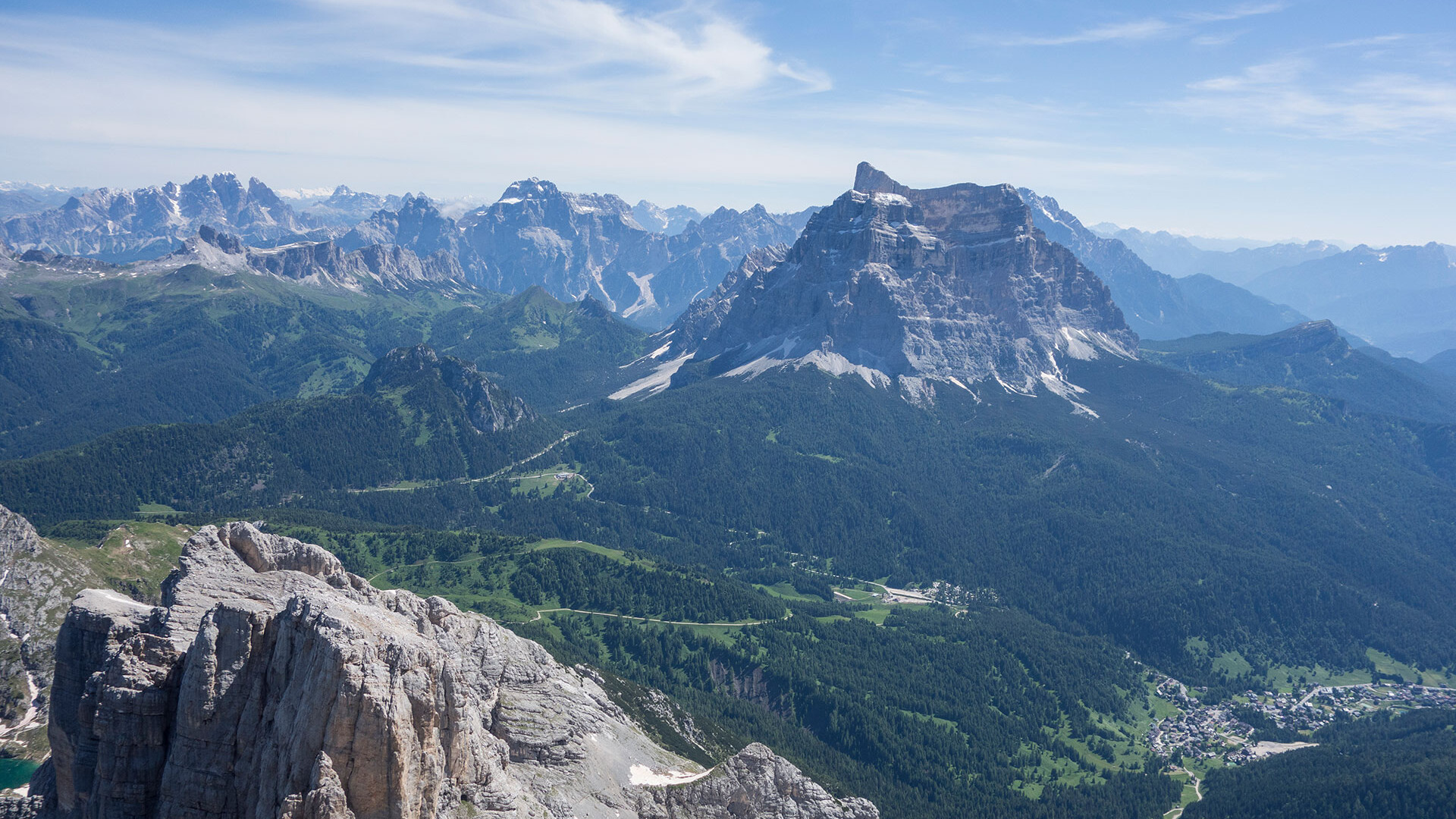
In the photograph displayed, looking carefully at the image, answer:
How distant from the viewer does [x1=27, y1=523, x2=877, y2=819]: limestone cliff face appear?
4988 centimetres

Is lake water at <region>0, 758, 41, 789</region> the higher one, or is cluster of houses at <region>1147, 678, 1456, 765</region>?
lake water at <region>0, 758, 41, 789</region>

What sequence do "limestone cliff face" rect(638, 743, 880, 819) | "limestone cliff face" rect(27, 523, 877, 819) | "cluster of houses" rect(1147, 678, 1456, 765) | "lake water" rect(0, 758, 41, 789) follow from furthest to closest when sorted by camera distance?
"cluster of houses" rect(1147, 678, 1456, 765) → "lake water" rect(0, 758, 41, 789) → "limestone cliff face" rect(638, 743, 880, 819) → "limestone cliff face" rect(27, 523, 877, 819)

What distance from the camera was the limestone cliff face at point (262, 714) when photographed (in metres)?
49.9

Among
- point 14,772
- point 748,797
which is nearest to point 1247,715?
point 748,797

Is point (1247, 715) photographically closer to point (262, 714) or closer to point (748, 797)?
point (748, 797)

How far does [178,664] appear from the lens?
5616cm

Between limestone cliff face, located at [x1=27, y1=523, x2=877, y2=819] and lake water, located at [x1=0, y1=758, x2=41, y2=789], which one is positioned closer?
limestone cliff face, located at [x1=27, y1=523, x2=877, y2=819]

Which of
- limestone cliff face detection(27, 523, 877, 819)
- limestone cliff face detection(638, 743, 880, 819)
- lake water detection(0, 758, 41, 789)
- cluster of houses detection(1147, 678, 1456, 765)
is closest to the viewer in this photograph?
limestone cliff face detection(27, 523, 877, 819)

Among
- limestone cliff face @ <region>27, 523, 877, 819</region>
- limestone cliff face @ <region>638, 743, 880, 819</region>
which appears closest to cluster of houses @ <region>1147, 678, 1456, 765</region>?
limestone cliff face @ <region>638, 743, 880, 819</region>

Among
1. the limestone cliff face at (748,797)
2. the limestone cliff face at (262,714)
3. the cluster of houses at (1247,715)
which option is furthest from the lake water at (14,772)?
the cluster of houses at (1247,715)

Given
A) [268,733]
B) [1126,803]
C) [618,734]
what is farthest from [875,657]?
[268,733]

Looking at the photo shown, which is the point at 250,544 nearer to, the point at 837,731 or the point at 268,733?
the point at 268,733

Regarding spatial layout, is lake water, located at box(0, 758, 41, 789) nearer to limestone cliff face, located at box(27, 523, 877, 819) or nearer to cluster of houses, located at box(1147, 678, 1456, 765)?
limestone cliff face, located at box(27, 523, 877, 819)

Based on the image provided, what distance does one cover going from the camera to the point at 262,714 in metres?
53.5
